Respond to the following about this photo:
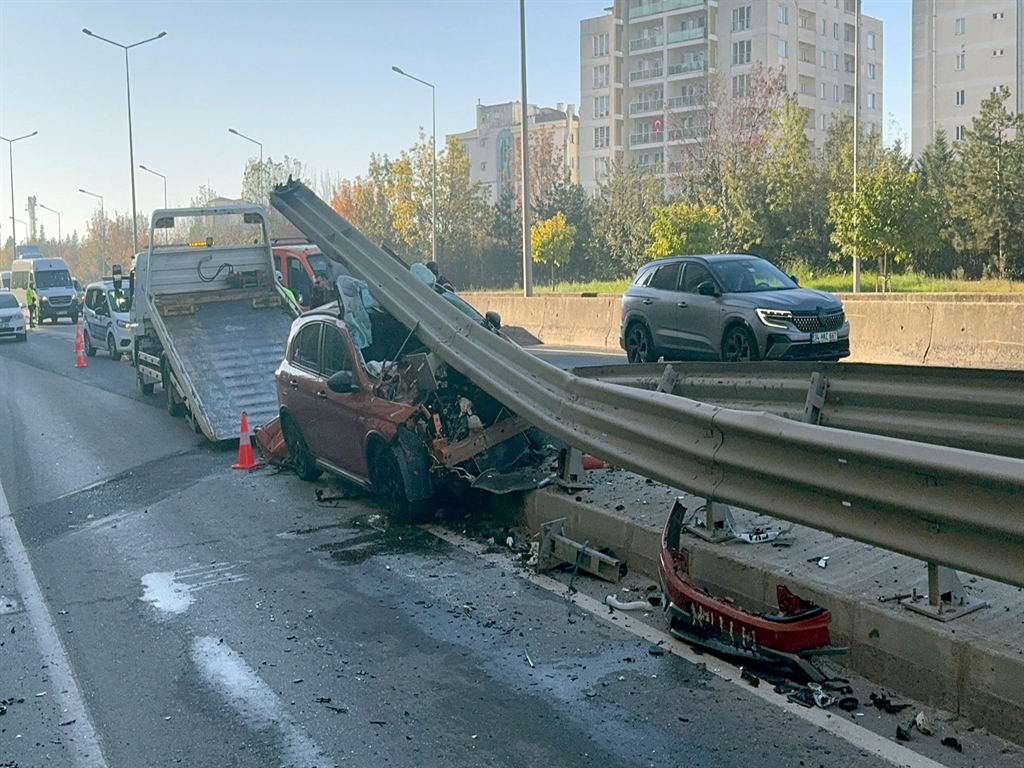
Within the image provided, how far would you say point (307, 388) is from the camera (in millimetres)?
10359

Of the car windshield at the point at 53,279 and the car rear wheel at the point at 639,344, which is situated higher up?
the car windshield at the point at 53,279

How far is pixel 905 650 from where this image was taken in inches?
198

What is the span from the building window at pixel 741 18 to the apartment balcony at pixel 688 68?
3.26 meters

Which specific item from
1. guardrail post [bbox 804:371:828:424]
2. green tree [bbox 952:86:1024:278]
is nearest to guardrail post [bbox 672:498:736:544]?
guardrail post [bbox 804:371:828:424]

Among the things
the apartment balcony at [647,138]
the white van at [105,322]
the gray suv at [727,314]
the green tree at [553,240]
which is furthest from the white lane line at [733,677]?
the apartment balcony at [647,138]

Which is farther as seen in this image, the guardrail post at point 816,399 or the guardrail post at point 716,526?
the guardrail post at point 816,399

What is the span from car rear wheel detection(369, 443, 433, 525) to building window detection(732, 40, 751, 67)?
76.6m

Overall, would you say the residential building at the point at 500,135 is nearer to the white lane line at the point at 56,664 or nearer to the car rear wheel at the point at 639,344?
the car rear wheel at the point at 639,344

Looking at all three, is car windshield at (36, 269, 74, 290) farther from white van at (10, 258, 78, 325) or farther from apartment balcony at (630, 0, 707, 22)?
apartment balcony at (630, 0, 707, 22)

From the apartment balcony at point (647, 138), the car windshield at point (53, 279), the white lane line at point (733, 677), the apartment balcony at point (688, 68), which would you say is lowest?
the white lane line at point (733, 677)

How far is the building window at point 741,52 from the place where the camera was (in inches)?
3147

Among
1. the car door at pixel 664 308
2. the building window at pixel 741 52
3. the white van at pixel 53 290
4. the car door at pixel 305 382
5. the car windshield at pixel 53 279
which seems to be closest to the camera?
the car door at pixel 305 382

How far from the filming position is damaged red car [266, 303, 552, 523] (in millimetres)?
8625

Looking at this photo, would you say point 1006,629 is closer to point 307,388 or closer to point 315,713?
point 315,713
